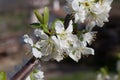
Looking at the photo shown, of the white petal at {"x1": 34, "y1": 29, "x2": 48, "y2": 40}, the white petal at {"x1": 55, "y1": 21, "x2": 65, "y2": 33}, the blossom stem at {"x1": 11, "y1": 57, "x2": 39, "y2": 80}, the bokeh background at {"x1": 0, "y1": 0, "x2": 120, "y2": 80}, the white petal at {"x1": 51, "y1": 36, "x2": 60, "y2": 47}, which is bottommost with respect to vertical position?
the blossom stem at {"x1": 11, "y1": 57, "x2": 39, "y2": 80}

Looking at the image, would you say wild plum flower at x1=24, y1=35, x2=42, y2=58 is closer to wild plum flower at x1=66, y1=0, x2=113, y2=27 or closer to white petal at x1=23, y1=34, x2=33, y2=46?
white petal at x1=23, y1=34, x2=33, y2=46

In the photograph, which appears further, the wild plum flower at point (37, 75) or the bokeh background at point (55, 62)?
the bokeh background at point (55, 62)

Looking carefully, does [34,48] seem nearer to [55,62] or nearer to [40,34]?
[40,34]

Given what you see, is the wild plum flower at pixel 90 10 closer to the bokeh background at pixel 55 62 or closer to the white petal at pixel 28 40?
the white petal at pixel 28 40

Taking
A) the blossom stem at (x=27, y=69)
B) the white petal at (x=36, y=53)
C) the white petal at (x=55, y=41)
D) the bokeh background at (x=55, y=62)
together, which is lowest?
the blossom stem at (x=27, y=69)

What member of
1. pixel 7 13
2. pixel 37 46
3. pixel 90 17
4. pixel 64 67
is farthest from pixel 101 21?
pixel 7 13

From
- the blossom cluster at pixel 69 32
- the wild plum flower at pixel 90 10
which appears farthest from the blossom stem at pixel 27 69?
the wild plum flower at pixel 90 10

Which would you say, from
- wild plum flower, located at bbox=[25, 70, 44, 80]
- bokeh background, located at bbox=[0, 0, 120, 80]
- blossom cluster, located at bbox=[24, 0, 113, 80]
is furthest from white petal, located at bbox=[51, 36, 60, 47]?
bokeh background, located at bbox=[0, 0, 120, 80]

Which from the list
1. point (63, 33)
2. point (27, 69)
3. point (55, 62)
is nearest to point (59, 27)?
point (63, 33)

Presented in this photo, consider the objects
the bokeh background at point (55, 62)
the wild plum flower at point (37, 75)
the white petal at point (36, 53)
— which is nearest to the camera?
the white petal at point (36, 53)

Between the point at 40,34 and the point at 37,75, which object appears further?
the point at 37,75
